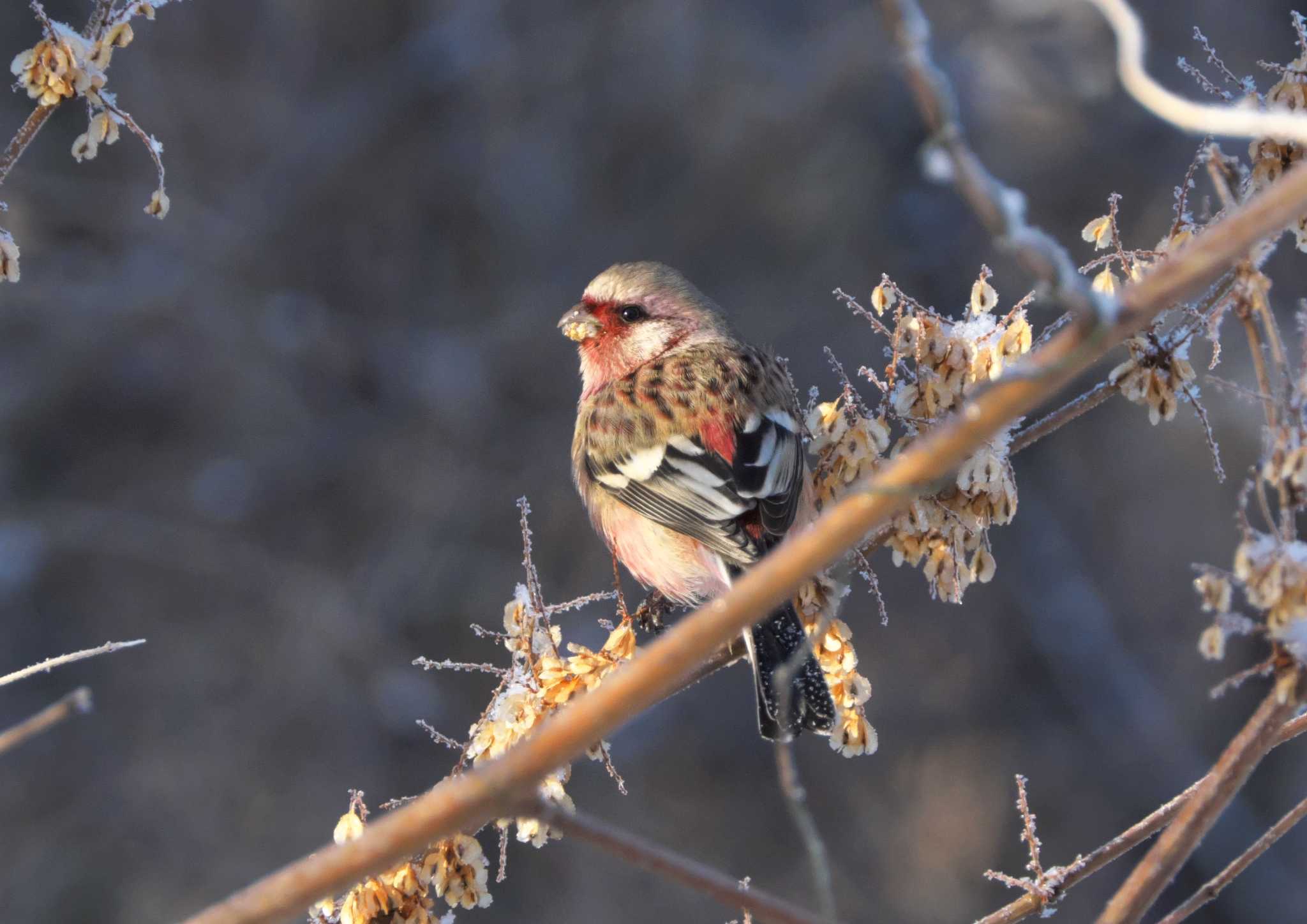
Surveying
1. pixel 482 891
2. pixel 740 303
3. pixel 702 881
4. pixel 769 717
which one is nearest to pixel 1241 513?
pixel 702 881

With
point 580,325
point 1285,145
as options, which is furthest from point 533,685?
point 580,325

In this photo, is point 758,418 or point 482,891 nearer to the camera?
point 482,891

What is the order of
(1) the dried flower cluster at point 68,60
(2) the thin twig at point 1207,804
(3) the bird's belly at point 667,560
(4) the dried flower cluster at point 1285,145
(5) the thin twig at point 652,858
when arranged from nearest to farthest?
1. (5) the thin twig at point 652,858
2. (2) the thin twig at point 1207,804
3. (1) the dried flower cluster at point 68,60
4. (4) the dried flower cluster at point 1285,145
5. (3) the bird's belly at point 667,560

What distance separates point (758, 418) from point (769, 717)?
3.31ft

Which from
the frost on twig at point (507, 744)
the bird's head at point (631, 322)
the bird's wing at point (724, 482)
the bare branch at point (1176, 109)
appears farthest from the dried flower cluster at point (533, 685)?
the bird's head at point (631, 322)

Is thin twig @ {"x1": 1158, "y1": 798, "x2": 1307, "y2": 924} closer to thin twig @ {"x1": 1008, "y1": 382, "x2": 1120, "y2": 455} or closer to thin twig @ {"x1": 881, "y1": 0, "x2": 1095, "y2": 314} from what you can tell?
thin twig @ {"x1": 1008, "y1": 382, "x2": 1120, "y2": 455}

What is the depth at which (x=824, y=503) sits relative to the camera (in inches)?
121

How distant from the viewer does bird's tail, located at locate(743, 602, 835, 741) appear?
10.2 ft

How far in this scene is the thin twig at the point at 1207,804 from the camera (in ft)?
5.41

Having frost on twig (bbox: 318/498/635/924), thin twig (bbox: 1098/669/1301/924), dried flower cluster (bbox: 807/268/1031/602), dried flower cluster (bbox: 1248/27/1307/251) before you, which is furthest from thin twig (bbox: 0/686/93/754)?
dried flower cluster (bbox: 1248/27/1307/251)

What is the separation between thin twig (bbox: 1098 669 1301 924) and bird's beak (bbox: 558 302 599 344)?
120 inches

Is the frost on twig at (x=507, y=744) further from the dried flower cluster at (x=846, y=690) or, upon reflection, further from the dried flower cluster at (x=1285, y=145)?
the dried flower cluster at (x=1285, y=145)

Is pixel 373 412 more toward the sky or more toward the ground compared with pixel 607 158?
more toward the ground

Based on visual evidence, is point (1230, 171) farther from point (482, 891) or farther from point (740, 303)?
point (740, 303)
